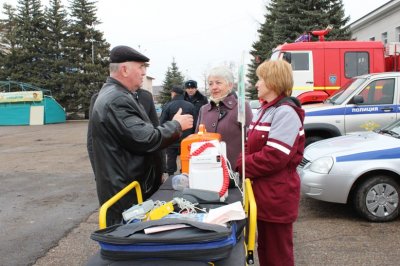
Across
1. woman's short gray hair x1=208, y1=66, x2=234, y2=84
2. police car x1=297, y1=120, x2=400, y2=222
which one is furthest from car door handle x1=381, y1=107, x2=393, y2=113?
woman's short gray hair x1=208, y1=66, x2=234, y2=84

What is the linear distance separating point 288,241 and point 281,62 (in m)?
1.24

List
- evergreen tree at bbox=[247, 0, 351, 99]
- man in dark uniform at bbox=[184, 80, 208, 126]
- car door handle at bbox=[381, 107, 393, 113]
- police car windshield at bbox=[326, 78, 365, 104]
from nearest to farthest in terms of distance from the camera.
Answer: man in dark uniform at bbox=[184, 80, 208, 126] → car door handle at bbox=[381, 107, 393, 113] → police car windshield at bbox=[326, 78, 365, 104] → evergreen tree at bbox=[247, 0, 351, 99]

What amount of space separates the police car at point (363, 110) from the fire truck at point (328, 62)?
2.61 m

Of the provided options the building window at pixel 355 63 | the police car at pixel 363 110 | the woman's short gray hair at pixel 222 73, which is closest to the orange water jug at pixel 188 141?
the woman's short gray hair at pixel 222 73

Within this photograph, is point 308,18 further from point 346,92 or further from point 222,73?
point 222,73

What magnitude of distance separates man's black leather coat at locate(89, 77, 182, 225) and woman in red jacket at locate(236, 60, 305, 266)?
579 millimetres

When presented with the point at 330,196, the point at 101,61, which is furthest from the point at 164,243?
the point at 101,61

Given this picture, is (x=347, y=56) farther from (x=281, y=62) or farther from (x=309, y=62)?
(x=281, y=62)

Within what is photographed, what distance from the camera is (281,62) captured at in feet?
9.60

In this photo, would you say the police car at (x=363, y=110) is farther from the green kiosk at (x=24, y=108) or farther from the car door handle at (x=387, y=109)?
the green kiosk at (x=24, y=108)

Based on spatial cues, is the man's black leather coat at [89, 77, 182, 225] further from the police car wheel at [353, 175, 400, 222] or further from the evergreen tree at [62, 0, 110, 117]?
the evergreen tree at [62, 0, 110, 117]

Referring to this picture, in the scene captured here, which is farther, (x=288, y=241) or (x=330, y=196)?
(x=330, y=196)

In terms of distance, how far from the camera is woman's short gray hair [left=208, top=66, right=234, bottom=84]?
3.79 meters

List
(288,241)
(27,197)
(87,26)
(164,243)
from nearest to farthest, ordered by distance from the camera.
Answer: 1. (164,243)
2. (288,241)
3. (27,197)
4. (87,26)
